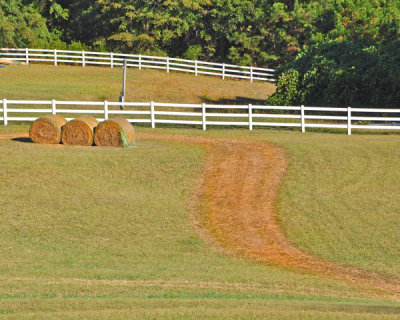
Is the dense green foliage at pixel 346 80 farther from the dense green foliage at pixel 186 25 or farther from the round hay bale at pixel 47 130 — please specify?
the round hay bale at pixel 47 130

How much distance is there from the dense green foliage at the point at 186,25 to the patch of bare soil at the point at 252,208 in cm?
3059

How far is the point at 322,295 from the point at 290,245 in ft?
15.1

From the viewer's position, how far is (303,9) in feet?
199

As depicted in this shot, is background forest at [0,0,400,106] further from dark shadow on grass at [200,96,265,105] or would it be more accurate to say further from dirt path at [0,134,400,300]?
dirt path at [0,134,400,300]

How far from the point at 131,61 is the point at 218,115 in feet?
86.9

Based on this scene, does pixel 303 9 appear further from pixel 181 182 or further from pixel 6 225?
pixel 6 225

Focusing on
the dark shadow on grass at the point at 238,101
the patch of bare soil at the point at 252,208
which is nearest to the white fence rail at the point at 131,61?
the dark shadow on grass at the point at 238,101

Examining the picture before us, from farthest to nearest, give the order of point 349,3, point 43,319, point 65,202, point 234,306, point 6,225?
point 349,3
point 65,202
point 6,225
point 234,306
point 43,319

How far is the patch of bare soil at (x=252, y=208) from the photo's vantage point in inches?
589

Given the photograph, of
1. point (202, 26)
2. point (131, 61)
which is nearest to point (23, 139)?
point (131, 61)

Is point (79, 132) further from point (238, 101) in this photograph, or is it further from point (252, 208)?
point (238, 101)

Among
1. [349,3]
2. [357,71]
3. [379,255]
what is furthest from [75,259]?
[349,3]

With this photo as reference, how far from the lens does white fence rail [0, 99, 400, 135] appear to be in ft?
105

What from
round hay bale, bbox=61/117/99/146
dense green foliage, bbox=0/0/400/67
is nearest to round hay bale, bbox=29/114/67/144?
round hay bale, bbox=61/117/99/146
